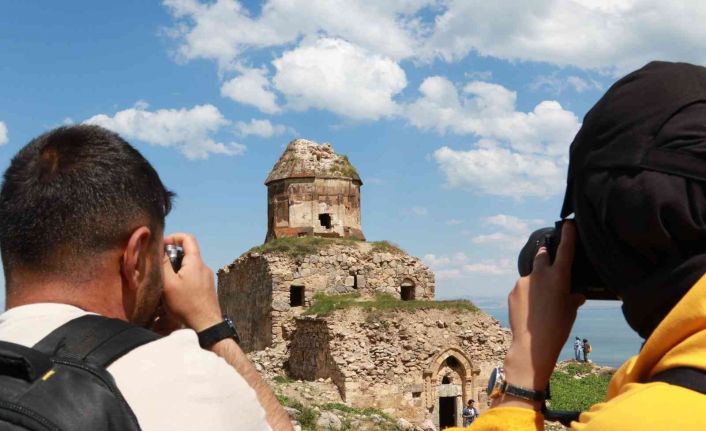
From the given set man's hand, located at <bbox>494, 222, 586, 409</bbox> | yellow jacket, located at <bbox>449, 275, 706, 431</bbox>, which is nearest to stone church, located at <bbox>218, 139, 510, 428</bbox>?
man's hand, located at <bbox>494, 222, 586, 409</bbox>

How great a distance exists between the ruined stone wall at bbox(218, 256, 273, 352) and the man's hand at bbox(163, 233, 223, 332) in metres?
18.9

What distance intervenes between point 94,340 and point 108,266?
0.31 m

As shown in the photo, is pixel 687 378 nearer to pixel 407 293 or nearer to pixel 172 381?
pixel 172 381

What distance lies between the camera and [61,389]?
1.22m

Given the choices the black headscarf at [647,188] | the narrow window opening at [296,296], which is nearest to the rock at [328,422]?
the narrow window opening at [296,296]

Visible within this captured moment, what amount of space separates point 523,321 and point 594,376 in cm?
2534

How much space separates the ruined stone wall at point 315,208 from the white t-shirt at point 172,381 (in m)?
22.0

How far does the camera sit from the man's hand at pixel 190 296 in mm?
1887

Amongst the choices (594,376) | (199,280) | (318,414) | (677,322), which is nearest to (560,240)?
(677,322)

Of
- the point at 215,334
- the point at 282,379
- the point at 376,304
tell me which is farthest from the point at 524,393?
the point at 376,304

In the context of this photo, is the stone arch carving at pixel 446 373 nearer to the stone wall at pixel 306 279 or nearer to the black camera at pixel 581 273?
the stone wall at pixel 306 279

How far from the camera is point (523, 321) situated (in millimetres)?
1551

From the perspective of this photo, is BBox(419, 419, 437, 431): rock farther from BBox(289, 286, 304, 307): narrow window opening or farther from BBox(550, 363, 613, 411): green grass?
BBox(289, 286, 304, 307): narrow window opening

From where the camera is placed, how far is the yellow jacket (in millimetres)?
1021
